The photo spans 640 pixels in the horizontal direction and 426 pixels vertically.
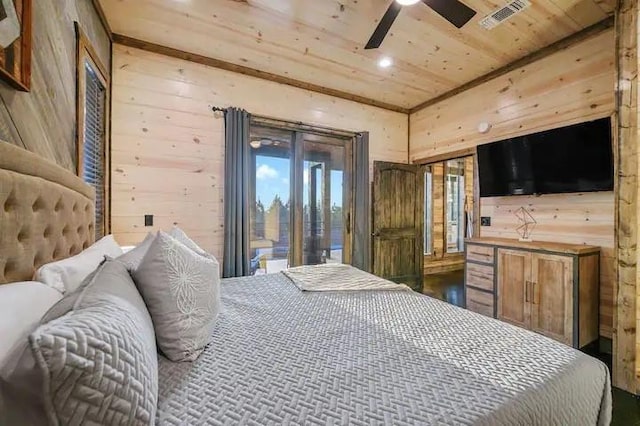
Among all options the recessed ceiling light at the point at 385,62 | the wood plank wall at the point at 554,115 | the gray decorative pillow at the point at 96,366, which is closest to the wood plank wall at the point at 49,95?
the gray decorative pillow at the point at 96,366

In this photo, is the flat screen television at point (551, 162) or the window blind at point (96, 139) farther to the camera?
the flat screen television at point (551, 162)

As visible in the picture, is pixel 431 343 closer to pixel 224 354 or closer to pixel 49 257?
pixel 224 354

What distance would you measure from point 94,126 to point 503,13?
143 inches

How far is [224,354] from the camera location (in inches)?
41.4

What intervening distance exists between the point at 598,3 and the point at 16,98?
13.1 ft

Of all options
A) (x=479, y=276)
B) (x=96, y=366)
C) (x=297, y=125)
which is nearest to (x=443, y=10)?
(x=297, y=125)

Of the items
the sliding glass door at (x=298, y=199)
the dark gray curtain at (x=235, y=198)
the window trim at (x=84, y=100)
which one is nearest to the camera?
the window trim at (x=84, y=100)

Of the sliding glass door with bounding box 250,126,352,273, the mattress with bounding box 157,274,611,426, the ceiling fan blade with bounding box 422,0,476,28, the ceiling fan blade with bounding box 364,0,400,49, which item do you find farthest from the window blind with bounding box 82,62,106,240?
the ceiling fan blade with bounding box 422,0,476,28

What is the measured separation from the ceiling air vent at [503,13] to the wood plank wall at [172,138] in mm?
2293

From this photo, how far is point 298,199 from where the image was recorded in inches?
151

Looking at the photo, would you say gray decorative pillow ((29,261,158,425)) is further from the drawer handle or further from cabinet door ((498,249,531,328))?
the drawer handle

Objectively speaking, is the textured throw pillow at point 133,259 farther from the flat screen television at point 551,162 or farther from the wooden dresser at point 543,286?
the flat screen television at point 551,162

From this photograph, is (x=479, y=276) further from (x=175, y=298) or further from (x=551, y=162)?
(x=175, y=298)

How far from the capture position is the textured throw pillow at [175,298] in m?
0.99
